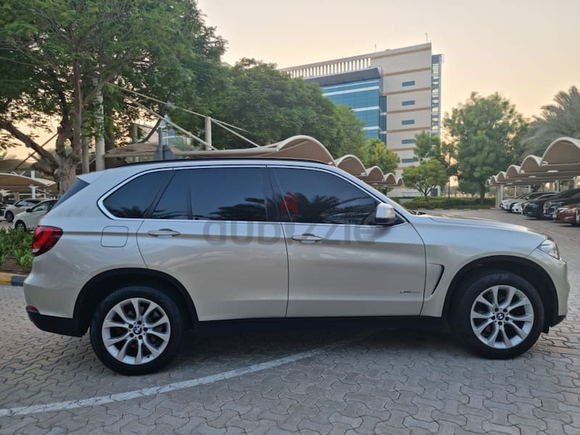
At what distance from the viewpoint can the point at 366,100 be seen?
8156cm

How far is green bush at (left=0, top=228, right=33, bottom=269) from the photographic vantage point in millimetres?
8016

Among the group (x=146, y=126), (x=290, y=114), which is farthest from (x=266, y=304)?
(x=290, y=114)

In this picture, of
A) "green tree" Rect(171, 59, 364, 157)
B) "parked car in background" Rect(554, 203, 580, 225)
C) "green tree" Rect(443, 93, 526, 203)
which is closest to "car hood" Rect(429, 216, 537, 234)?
"parked car in background" Rect(554, 203, 580, 225)

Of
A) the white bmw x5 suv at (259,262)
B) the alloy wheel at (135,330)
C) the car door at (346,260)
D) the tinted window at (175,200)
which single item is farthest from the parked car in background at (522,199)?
the alloy wheel at (135,330)

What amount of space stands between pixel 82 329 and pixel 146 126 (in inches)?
706

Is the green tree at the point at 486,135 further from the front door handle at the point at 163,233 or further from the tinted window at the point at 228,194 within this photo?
the front door handle at the point at 163,233

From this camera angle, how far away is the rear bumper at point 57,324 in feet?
11.2

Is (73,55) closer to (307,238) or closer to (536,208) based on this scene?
(307,238)

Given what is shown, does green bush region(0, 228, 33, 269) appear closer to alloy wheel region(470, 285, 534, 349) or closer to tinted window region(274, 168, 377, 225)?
tinted window region(274, 168, 377, 225)

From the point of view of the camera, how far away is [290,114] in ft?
85.9

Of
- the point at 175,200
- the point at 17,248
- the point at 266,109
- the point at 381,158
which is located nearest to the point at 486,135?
the point at 381,158

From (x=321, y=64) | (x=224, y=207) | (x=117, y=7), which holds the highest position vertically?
(x=321, y=64)

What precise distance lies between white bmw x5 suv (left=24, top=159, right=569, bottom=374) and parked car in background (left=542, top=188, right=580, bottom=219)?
19116mm

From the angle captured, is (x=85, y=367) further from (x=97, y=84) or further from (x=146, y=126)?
(x=146, y=126)
